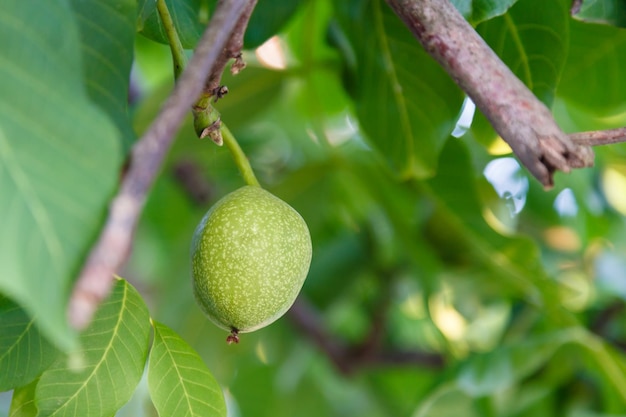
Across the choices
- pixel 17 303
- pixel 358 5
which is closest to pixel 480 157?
pixel 358 5

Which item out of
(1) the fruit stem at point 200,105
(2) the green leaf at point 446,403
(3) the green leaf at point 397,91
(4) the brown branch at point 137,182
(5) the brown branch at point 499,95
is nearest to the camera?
(4) the brown branch at point 137,182

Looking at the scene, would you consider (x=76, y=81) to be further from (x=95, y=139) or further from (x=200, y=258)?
(x=200, y=258)

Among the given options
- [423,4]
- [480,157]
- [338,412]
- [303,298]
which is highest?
[423,4]

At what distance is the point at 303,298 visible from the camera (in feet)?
6.06

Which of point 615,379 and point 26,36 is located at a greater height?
point 26,36

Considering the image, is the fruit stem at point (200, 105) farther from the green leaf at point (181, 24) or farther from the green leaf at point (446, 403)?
the green leaf at point (446, 403)

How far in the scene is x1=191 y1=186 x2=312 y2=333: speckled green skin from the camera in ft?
2.27

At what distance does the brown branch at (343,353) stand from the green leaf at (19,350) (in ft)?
3.64

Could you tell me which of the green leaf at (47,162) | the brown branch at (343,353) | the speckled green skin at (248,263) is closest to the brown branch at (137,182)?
the green leaf at (47,162)

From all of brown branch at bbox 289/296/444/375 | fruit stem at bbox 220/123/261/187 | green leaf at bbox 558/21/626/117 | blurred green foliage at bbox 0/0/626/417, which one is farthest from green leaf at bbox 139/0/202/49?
brown branch at bbox 289/296/444/375

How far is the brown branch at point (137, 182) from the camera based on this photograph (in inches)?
14.8

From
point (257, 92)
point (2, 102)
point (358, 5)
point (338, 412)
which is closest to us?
point (2, 102)

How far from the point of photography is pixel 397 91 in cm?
108

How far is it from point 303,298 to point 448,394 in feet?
2.20
